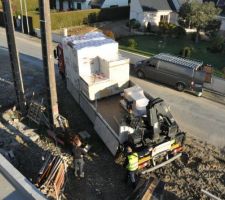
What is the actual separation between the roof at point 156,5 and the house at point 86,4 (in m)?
8.17

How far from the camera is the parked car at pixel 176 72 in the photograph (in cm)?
1886

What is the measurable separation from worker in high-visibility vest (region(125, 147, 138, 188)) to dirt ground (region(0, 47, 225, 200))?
1.78ft

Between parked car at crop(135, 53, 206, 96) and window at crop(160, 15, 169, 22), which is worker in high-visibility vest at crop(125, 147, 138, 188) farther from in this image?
window at crop(160, 15, 169, 22)

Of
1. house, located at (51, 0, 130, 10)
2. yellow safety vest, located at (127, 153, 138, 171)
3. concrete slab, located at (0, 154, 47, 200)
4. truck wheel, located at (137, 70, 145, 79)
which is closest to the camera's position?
concrete slab, located at (0, 154, 47, 200)

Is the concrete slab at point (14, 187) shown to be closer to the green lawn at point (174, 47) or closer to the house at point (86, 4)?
the green lawn at point (174, 47)

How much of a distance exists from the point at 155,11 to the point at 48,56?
25822 mm

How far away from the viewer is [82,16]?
38.8 m

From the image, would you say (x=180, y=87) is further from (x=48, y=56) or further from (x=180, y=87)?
(x=48, y=56)

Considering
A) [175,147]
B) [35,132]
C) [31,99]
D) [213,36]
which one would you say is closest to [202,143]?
[175,147]

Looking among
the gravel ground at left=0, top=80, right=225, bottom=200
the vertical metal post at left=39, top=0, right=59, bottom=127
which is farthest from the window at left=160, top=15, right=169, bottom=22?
the vertical metal post at left=39, top=0, right=59, bottom=127

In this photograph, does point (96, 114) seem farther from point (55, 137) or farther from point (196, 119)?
point (196, 119)

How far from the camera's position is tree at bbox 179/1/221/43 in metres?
30.4

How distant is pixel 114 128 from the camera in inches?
515

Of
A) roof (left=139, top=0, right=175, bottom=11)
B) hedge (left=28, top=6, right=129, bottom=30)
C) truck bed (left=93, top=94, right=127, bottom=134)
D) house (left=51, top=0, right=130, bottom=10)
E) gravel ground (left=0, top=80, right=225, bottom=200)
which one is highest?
→ roof (left=139, top=0, right=175, bottom=11)
